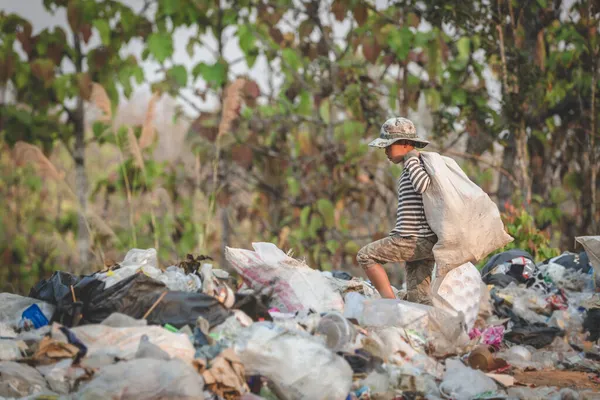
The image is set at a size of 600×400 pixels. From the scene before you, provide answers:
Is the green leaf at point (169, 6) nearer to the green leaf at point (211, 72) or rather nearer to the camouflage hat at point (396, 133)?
the green leaf at point (211, 72)

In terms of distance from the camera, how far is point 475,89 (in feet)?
27.0

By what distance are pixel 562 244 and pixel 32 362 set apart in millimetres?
7223

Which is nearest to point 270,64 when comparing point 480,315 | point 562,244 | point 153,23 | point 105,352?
point 153,23

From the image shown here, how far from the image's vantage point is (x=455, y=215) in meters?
3.94

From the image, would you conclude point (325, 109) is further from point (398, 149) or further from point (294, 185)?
point (398, 149)

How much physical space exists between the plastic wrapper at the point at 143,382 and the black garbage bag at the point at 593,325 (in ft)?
9.24

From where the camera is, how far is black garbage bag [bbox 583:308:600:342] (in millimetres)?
4508

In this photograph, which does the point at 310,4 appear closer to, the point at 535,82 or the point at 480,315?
the point at 535,82

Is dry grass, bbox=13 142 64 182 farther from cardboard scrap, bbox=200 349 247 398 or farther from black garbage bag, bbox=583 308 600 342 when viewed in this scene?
black garbage bag, bbox=583 308 600 342

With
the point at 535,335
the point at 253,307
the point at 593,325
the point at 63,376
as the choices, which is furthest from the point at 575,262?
the point at 63,376

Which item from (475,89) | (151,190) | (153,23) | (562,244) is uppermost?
(153,23)

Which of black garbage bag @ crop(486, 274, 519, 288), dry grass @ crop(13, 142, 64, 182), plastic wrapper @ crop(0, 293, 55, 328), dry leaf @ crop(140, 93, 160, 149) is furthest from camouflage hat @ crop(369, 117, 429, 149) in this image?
dry grass @ crop(13, 142, 64, 182)

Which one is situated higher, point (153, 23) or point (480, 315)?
point (153, 23)

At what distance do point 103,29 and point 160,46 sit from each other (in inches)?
26.1
